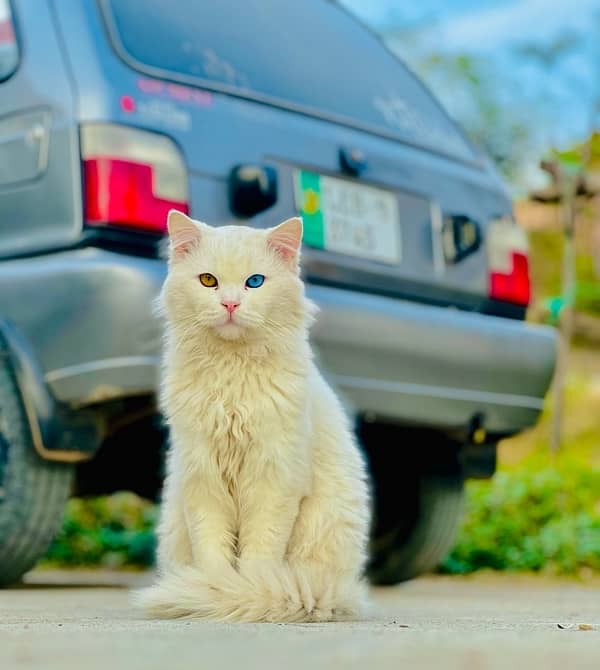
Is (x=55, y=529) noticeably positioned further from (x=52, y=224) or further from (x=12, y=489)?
(x=52, y=224)

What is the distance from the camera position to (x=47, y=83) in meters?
3.83

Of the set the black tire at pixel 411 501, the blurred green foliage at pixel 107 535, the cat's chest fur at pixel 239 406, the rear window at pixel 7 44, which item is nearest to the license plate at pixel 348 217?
the black tire at pixel 411 501

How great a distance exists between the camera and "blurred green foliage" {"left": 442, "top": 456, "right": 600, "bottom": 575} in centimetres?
624

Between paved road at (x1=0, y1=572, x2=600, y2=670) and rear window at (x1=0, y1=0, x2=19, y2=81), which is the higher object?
rear window at (x1=0, y1=0, x2=19, y2=81)

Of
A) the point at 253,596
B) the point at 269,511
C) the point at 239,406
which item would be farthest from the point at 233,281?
the point at 253,596

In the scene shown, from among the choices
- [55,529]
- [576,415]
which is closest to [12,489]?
[55,529]

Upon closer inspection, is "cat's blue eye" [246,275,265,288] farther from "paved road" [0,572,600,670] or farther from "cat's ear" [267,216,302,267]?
"paved road" [0,572,600,670]

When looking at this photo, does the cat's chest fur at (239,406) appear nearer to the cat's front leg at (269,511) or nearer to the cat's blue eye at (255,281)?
the cat's front leg at (269,511)

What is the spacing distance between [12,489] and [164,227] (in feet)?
2.69

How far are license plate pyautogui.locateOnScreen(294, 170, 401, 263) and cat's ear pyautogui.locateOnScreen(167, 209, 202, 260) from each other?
3.65 ft

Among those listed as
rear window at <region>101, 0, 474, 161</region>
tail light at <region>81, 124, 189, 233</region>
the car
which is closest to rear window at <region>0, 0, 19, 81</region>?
the car

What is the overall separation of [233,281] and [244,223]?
1063 mm

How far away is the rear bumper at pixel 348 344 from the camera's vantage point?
11.9ft

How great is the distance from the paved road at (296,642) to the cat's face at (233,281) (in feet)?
2.05
